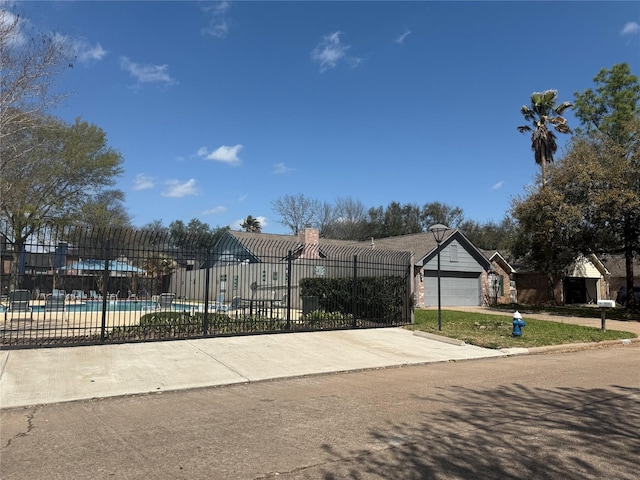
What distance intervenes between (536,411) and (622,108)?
3577 centimetres

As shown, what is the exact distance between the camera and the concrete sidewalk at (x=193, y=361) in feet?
23.7

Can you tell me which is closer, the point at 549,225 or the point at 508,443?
the point at 508,443

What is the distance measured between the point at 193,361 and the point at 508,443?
6.40 metres

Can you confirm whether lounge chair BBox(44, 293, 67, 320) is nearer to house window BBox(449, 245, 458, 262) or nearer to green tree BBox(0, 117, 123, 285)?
green tree BBox(0, 117, 123, 285)

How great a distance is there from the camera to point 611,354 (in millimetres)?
11656

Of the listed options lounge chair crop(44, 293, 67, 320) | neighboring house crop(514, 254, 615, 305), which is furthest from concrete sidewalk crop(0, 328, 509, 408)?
neighboring house crop(514, 254, 615, 305)

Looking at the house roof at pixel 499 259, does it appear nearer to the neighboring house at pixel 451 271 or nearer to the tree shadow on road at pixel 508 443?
the neighboring house at pixel 451 271

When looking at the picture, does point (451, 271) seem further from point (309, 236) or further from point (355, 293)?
point (355, 293)

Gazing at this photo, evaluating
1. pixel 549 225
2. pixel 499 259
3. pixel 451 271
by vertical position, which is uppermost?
pixel 549 225

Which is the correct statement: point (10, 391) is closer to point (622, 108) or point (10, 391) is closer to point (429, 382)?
point (429, 382)

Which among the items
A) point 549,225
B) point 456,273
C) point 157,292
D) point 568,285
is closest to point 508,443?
point 157,292

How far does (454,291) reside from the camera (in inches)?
1163

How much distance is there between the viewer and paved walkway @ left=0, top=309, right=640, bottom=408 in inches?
285

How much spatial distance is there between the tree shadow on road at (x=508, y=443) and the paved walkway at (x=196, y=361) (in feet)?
12.0
